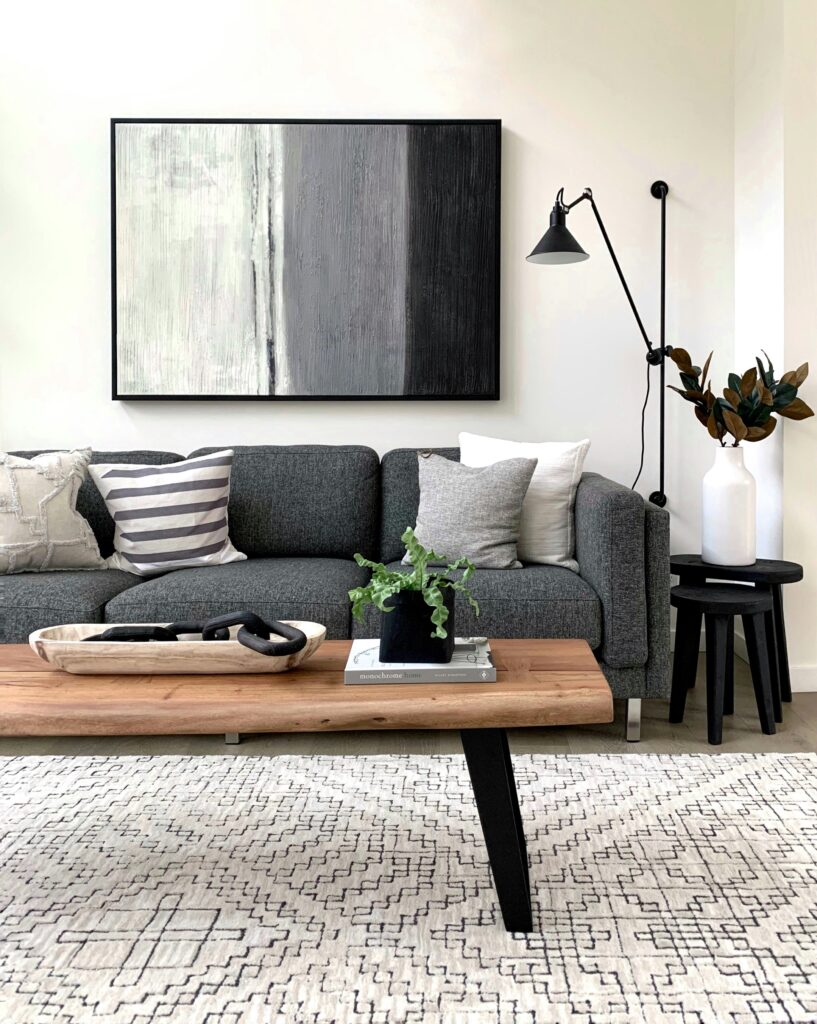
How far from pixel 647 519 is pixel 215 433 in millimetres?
1786

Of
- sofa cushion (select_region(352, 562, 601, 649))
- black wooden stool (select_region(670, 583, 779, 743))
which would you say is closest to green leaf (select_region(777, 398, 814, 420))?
black wooden stool (select_region(670, 583, 779, 743))

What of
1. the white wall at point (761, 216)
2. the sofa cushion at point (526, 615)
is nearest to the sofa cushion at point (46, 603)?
the sofa cushion at point (526, 615)

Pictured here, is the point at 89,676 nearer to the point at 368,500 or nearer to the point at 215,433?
the point at 368,500

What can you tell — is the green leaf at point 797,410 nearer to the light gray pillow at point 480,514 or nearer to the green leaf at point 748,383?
the green leaf at point 748,383

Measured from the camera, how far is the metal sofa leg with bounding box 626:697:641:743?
8.63 ft

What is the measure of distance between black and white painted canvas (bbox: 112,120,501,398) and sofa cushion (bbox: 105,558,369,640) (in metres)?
1.09

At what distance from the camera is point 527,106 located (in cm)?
353

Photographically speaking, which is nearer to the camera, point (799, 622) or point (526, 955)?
point (526, 955)

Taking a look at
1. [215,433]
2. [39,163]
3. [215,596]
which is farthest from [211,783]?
[39,163]

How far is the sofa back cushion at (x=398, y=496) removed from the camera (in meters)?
3.26

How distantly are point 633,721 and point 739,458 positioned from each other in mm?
923

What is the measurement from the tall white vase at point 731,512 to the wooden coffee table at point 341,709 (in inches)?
56.3

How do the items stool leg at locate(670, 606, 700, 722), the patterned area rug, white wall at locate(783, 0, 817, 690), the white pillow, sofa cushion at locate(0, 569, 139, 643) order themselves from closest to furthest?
1. the patterned area rug
2. sofa cushion at locate(0, 569, 139, 643)
3. stool leg at locate(670, 606, 700, 722)
4. the white pillow
5. white wall at locate(783, 0, 817, 690)

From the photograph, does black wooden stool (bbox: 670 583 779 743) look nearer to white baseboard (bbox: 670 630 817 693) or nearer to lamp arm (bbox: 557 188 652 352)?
white baseboard (bbox: 670 630 817 693)
